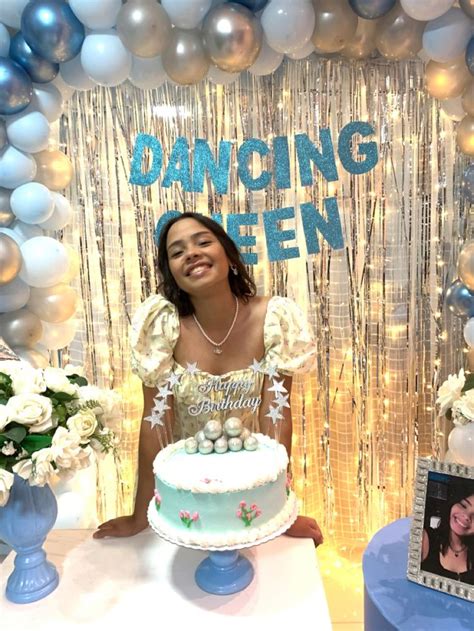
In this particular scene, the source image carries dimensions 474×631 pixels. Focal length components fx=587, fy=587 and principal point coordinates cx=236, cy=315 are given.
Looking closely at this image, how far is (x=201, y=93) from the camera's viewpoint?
278cm

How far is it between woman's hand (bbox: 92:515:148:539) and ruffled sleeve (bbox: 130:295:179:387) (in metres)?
0.48

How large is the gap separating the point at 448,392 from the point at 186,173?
1.61 meters

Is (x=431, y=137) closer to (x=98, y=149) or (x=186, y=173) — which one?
(x=186, y=173)

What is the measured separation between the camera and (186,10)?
2166 millimetres

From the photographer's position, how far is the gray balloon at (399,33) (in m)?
2.22

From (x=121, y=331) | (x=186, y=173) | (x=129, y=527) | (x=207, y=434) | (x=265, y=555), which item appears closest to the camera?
(x=207, y=434)

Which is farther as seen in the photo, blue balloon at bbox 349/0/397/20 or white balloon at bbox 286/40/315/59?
white balloon at bbox 286/40/315/59

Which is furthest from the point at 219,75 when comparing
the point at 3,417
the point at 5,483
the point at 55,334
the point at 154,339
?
the point at 5,483

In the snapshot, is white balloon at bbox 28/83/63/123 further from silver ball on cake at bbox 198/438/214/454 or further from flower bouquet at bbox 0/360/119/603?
silver ball on cake at bbox 198/438/214/454

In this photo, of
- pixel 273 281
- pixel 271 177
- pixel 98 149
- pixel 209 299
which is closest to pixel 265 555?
pixel 209 299

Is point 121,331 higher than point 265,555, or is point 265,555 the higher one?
point 121,331

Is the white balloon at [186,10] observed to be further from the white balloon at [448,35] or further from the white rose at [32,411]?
the white rose at [32,411]

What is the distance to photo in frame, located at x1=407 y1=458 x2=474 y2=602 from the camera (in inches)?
55.7

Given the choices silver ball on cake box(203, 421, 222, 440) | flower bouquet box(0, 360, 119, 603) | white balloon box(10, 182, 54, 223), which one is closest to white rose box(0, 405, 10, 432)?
flower bouquet box(0, 360, 119, 603)
